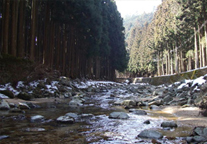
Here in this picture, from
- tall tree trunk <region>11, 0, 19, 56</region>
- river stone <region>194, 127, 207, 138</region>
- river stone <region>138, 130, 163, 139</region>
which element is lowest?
river stone <region>138, 130, 163, 139</region>

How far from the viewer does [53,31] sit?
17469mm

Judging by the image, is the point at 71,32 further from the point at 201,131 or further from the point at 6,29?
the point at 201,131

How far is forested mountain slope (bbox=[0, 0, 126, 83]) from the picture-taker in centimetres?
1198

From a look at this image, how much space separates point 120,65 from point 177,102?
1233 inches

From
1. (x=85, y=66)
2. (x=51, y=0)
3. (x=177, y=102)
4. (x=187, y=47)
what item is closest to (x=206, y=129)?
(x=177, y=102)

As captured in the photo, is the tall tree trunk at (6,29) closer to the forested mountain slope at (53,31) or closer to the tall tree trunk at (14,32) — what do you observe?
the forested mountain slope at (53,31)

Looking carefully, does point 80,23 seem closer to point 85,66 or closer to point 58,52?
point 58,52

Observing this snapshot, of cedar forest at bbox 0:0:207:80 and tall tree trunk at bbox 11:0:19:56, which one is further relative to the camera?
cedar forest at bbox 0:0:207:80

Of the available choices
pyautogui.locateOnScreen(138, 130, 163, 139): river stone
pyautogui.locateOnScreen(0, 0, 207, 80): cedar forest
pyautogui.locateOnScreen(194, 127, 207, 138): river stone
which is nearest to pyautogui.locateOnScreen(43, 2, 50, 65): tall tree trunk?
pyautogui.locateOnScreen(0, 0, 207, 80): cedar forest

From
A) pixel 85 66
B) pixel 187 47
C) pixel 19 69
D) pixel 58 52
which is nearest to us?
pixel 19 69

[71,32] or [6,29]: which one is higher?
[71,32]

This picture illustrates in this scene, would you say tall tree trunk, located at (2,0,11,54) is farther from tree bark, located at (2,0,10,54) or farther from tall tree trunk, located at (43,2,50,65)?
tall tree trunk, located at (43,2,50,65)

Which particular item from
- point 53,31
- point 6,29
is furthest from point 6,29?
point 53,31

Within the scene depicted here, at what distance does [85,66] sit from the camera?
2702cm
